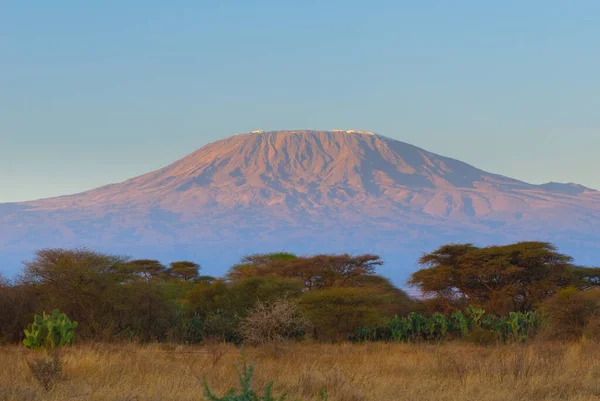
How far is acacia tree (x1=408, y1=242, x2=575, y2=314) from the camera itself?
3778cm

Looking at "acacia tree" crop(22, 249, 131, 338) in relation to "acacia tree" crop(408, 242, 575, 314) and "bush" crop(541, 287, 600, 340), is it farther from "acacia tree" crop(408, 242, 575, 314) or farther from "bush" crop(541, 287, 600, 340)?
"acacia tree" crop(408, 242, 575, 314)

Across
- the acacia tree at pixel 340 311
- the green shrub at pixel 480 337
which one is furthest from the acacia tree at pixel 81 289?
the green shrub at pixel 480 337

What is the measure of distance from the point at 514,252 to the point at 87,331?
2153 cm

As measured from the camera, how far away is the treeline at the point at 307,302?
1020 inches

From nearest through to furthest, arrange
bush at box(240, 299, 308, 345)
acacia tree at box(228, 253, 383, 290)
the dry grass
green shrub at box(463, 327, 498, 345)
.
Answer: the dry grass
bush at box(240, 299, 308, 345)
green shrub at box(463, 327, 498, 345)
acacia tree at box(228, 253, 383, 290)

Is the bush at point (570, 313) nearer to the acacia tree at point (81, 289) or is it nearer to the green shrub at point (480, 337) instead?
the green shrub at point (480, 337)

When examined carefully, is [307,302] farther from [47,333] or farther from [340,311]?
[47,333]

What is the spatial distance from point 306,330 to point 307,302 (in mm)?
1050

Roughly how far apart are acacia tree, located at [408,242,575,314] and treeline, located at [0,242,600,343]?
0.05 m

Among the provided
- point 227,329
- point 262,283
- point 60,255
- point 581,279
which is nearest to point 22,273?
point 60,255

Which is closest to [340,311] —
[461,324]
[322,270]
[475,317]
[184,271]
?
[461,324]

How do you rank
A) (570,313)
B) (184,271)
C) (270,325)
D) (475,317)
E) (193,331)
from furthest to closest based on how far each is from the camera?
(184,271) < (475,317) < (193,331) < (570,313) < (270,325)

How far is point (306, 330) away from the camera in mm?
29266

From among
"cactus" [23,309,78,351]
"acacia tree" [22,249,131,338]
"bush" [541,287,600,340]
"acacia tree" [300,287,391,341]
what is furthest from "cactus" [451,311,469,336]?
"cactus" [23,309,78,351]
